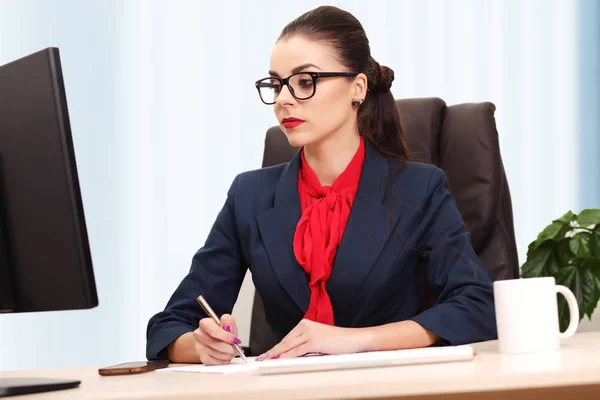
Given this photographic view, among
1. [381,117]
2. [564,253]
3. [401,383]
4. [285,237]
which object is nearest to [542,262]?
[564,253]

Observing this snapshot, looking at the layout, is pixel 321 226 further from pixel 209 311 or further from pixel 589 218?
pixel 589 218

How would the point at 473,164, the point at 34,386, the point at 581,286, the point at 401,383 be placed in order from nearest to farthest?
the point at 401,383 → the point at 34,386 → the point at 473,164 → the point at 581,286

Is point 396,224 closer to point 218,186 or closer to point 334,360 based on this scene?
point 334,360

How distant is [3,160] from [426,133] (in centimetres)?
126

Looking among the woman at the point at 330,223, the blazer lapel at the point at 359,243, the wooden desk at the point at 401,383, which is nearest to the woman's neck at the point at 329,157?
the woman at the point at 330,223

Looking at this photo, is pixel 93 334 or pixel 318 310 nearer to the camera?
pixel 318 310

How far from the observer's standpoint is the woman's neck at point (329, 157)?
6.01 ft

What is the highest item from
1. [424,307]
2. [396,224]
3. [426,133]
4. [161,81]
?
[161,81]

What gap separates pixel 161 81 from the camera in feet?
10.6

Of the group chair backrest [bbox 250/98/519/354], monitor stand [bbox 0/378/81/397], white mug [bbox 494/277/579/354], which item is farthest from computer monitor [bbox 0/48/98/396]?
chair backrest [bbox 250/98/519/354]

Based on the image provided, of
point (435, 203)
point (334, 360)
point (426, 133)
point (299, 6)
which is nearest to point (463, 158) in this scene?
point (426, 133)

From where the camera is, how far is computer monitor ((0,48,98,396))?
938mm

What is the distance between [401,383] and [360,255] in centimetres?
92

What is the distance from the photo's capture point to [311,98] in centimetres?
172
